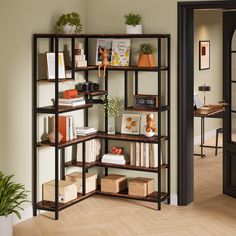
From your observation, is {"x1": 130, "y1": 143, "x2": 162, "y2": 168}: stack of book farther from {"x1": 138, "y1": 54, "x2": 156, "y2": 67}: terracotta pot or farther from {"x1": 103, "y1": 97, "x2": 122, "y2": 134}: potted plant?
{"x1": 138, "y1": 54, "x2": 156, "y2": 67}: terracotta pot

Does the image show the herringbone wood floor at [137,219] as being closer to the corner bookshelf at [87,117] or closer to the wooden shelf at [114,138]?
the corner bookshelf at [87,117]

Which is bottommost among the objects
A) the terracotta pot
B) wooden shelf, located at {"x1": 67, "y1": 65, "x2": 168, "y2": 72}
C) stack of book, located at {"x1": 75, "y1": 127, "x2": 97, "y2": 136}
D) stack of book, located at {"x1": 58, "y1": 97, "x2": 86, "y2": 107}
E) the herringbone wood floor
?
the herringbone wood floor

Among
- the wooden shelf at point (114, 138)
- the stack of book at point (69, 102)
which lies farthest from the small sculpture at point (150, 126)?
the stack of book at point (69, 102)

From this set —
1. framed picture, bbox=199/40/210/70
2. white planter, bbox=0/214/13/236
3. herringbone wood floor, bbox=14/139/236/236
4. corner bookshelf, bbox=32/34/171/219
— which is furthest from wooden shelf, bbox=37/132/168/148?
framed picture, bbox=199/40/210/70

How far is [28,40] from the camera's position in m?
6.05

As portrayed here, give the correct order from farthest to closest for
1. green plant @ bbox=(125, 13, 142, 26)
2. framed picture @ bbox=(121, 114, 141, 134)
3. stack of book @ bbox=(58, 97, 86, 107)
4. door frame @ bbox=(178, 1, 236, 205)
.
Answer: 1. framed picture @ bbox=(121, 114, 141, 134)
2. green plant @ bbox=(125, 13, 142, 26)
3. door frame @ bbox=(178, 1, 236, 205)
4. stack of book @ bbox=(58, 97, 86, 107)

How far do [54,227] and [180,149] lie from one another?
1648mm

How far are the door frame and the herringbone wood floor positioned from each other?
0.92 feet

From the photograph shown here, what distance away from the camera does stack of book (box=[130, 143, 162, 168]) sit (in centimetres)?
654

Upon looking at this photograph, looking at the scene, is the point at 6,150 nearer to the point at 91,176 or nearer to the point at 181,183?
the point at 91,176

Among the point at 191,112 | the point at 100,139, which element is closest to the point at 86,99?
the point at 100,139

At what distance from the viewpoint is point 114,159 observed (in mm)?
6840

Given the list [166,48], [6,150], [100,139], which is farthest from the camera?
[100,139]

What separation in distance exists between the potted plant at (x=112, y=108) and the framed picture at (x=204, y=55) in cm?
409
